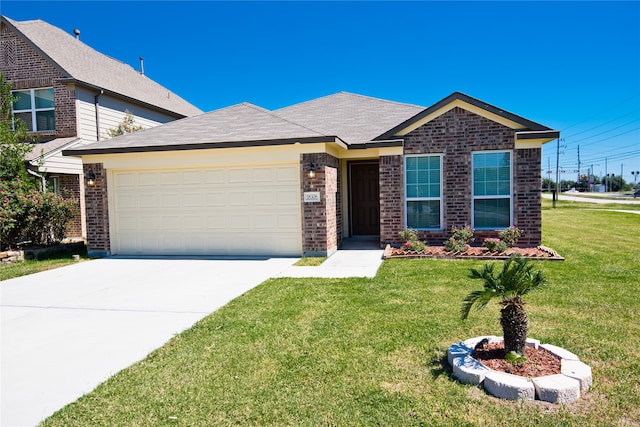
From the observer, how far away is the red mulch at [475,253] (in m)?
9.26

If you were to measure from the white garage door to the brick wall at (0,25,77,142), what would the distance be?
5568 millimetres

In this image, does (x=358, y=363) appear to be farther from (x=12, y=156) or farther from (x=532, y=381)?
(x=12, y=156)

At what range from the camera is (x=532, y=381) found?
3385mm

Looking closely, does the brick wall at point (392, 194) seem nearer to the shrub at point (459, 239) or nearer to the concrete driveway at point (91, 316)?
the shrub at point (459, 239)

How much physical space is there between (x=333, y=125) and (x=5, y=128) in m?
9.32

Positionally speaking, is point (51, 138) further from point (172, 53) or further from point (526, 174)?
point (526, 174)

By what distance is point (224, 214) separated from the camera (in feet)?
35.2

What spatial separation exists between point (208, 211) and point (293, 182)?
240 centimetres

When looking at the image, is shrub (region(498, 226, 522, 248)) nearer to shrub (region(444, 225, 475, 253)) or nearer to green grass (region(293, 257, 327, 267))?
shrub (region(444, 225, 475, 253))

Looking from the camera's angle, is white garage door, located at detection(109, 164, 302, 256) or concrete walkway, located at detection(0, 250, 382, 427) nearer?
concrete walkway, located at detection(0, 250, 382, 427)

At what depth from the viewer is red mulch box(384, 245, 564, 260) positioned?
9258 mm

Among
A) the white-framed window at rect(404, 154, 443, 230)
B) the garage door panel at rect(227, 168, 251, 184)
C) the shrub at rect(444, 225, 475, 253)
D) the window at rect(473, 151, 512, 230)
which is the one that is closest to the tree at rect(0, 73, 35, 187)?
the garage door panel at rect(227, 168, 251, 184)

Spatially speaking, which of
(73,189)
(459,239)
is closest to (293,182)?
(459,239)

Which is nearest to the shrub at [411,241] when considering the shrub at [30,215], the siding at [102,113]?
the shrub at [30,215]
